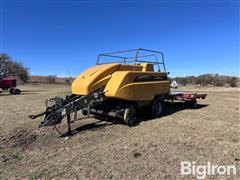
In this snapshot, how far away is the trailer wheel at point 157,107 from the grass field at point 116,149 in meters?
0.83

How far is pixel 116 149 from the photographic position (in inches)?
204

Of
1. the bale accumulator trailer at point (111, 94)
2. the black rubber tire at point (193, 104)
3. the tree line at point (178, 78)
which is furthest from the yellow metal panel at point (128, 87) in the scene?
the tree line at point (178, 78)

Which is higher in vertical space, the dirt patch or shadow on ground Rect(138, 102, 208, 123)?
shadow on ground Rect(138, 102, 208, 123)

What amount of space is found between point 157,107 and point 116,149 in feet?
13.6

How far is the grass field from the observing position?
162 inches

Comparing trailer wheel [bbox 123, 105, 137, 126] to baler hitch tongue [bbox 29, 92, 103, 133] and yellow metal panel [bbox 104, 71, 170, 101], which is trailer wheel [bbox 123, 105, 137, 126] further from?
baler hitch tongue [bbox 29, 92, 103, 133]

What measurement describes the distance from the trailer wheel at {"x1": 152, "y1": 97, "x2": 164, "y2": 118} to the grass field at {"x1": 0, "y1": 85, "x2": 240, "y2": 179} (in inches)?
32.7

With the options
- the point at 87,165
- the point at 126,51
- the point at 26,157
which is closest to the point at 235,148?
the point at 87,165

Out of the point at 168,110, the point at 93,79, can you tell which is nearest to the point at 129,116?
the point at 93,79

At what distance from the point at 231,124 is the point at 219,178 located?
4.10m

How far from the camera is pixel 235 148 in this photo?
516 centimetres

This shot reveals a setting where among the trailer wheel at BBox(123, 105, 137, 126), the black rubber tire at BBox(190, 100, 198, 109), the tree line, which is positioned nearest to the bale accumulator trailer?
the trailer wheel at BBox(123, 105, 137, 126)

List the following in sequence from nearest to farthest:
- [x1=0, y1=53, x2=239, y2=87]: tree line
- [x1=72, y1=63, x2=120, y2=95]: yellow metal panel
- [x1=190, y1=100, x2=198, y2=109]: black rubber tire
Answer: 1. [x1=72, y1=63, x2=120, y2=95]: yellow metal panel
2. [x1=190, y1=100, x2=198, y2=109]: black rubber tire
3. [x1=0, y1=53, x2=239, y2=87]: tree line

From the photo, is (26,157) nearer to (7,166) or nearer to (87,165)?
(7,166)
